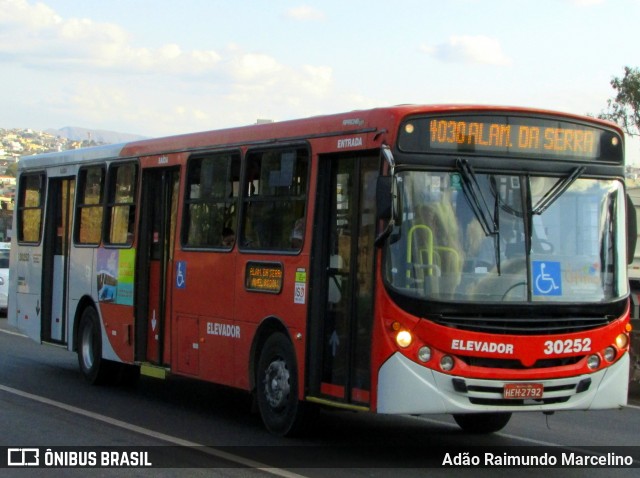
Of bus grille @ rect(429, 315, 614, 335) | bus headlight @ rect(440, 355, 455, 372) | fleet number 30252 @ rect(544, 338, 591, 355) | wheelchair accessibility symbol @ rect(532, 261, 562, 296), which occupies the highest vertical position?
wheelchair accessibility symbol @ rect(532, 261, 562, 296)

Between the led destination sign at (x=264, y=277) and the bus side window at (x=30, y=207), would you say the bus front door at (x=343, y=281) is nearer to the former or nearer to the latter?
the led destination sign at (x=264, y=277)

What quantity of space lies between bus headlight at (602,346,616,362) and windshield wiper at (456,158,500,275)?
1260mm

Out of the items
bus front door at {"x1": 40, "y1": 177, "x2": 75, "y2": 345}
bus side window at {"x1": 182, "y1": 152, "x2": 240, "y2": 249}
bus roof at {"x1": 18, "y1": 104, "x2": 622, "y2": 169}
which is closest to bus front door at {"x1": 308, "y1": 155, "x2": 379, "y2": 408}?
bus roof at {"x1": 18, "y1": 104, "x2": 622, "y2": 169}

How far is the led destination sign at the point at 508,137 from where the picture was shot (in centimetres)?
934

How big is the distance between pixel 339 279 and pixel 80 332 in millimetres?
6503

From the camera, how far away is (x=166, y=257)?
529 inches

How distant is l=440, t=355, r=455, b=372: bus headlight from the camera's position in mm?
9023

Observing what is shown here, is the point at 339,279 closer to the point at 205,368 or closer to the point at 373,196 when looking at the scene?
the point at 373,196

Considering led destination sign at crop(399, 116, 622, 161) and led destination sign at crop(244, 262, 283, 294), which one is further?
led destination sign at crop(244, 262, 283, 294)

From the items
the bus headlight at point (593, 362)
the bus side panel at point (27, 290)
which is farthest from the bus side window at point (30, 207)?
the bus headlight at point (593, 362)

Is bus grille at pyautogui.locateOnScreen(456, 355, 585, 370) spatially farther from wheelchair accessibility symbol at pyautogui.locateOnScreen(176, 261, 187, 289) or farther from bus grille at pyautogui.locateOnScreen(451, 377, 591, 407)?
wheelchair accessibility symbol at pyautogui.locateOnScreen(176, 261, 187, 289)

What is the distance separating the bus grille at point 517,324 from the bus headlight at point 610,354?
0.30m

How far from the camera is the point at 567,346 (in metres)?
9.34

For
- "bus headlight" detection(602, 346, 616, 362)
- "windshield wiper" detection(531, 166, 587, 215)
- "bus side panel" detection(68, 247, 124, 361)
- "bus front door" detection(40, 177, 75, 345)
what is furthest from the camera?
"bus front door" detection(40, 177, 75, 345)
